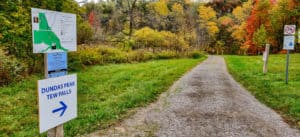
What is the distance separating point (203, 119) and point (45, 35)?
364cm

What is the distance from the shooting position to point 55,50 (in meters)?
3.28

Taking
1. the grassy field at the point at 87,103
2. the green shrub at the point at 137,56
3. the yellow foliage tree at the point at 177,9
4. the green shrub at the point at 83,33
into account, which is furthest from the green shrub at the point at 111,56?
the yellow foliage tree at the point at 177,9

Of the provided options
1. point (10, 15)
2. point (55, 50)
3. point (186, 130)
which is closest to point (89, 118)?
point (186, 130)

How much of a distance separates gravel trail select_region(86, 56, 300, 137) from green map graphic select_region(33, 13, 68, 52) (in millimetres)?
1945

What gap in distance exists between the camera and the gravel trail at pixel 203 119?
16.2ft

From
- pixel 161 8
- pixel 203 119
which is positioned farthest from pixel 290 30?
pixel 161 8

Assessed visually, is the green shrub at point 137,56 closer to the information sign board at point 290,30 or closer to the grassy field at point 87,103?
the grassy field at point 87,103

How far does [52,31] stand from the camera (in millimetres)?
3172

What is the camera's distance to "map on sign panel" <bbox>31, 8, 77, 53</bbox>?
2979mm

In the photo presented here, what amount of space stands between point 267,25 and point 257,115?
30249 millimetres

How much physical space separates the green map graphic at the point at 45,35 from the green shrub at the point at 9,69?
6605 mm

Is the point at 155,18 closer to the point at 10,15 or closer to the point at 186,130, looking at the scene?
the point at 10,15

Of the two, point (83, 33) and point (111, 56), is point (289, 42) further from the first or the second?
point (83, 33)

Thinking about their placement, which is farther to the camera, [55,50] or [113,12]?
[113,12]
